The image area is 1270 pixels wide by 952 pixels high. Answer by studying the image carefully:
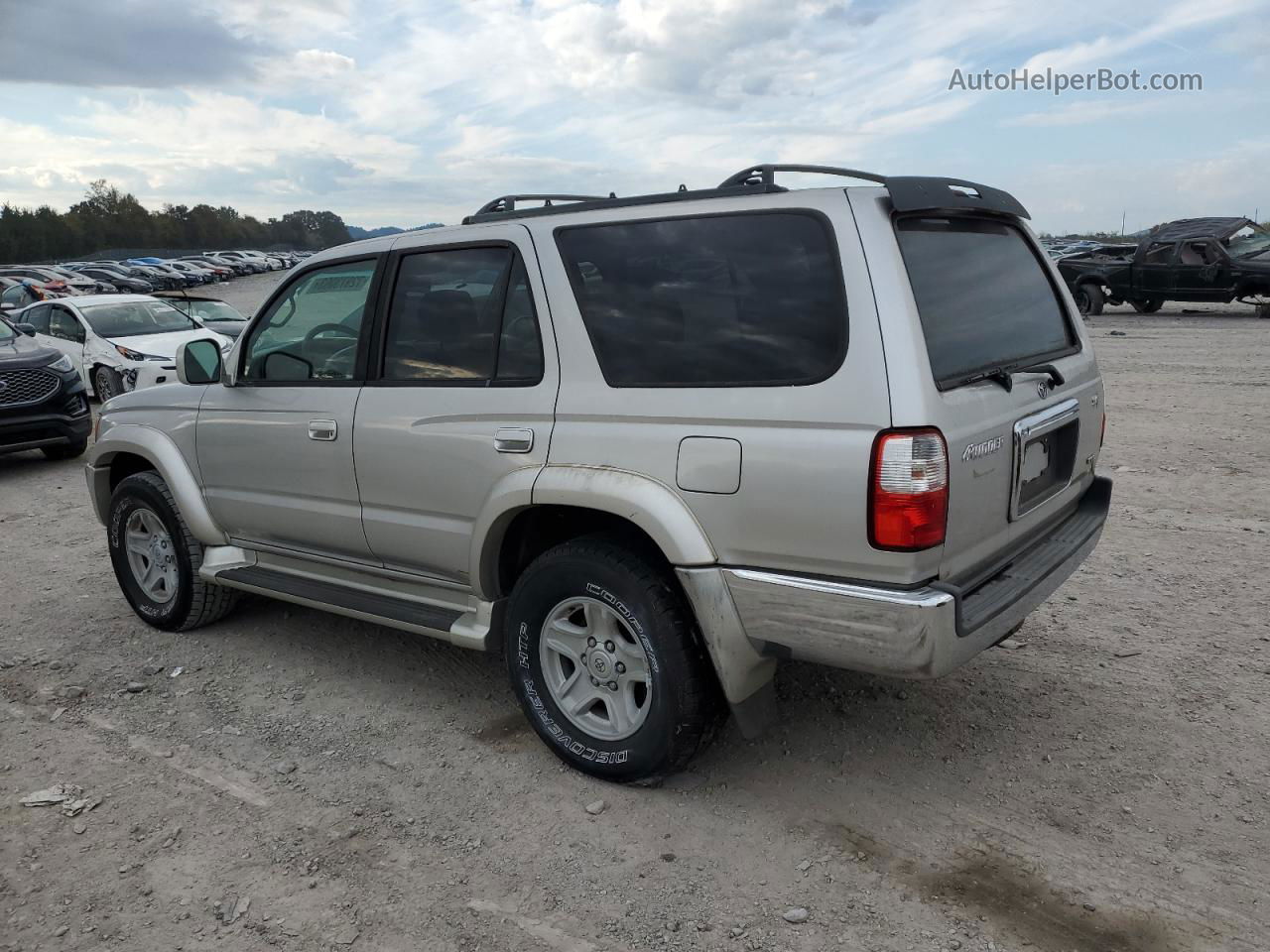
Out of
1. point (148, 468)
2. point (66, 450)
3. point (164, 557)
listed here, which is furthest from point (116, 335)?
point (164, 557)

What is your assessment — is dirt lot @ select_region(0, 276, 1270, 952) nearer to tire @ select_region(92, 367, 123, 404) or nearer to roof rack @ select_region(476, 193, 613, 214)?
roof rack @ select_region(476, 193, 613, 214)

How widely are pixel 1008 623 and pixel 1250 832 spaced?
985mm

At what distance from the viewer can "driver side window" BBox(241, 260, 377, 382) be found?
4.06m

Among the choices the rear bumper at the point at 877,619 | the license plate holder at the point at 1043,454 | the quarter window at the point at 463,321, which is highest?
the quarter window at the point at 463,321

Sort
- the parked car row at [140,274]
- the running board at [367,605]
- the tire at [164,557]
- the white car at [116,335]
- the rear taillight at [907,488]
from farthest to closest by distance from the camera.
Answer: the parked car row at [140,274] → the white car at [116,335] → the tire at [164,557] → the running board at [367,605] → the rear taillight at [907,488]

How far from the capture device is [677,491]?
9.92ft

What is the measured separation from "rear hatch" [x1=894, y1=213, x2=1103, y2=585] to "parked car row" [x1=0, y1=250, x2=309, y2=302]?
33.4m

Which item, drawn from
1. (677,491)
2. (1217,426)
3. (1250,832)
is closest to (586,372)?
(677,491)

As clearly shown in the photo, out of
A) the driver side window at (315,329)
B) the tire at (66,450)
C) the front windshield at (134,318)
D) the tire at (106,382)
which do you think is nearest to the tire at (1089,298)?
the front windshield at (134,318)

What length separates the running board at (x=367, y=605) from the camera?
12.1ft

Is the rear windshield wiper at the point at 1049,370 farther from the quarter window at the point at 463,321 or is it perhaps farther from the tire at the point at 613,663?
the quarter window at the point at 463,321

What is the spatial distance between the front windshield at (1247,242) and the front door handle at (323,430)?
2005 cm

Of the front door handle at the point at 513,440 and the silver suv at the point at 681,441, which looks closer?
the silver suv at the point at 681,441

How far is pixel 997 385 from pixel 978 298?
1.18ft
